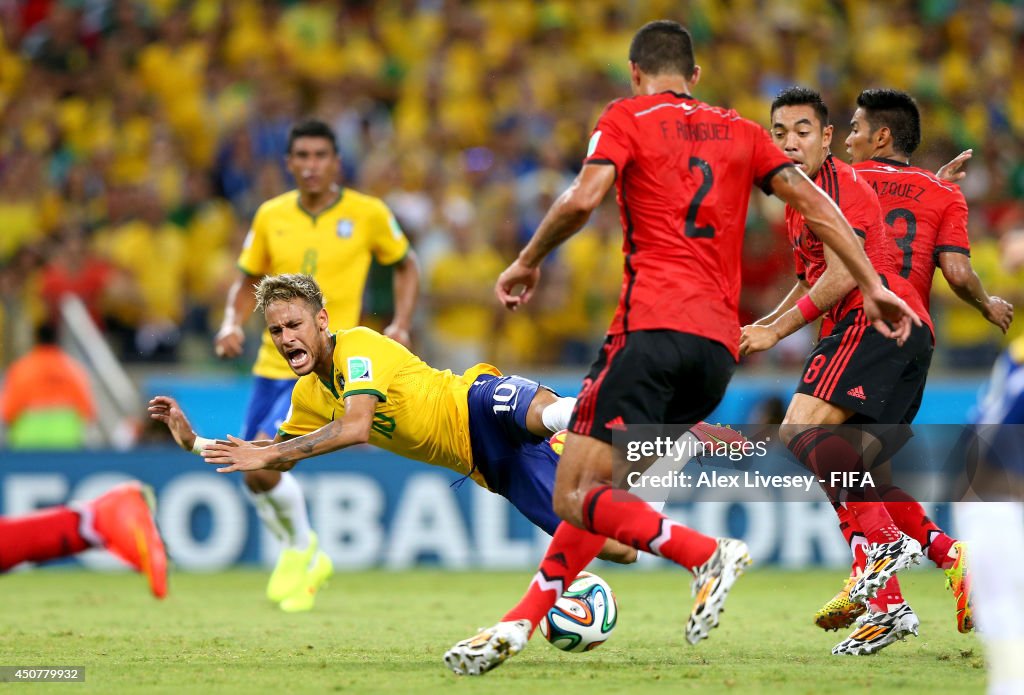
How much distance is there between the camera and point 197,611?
31.4 feet

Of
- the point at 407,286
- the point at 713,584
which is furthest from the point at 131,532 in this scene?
the point at 407,286

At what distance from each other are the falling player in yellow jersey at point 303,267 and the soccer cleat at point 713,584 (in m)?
4.35

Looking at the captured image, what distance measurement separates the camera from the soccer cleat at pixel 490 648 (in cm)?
624

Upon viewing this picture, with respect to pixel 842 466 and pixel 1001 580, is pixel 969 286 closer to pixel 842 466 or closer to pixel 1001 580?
pixel 842 466

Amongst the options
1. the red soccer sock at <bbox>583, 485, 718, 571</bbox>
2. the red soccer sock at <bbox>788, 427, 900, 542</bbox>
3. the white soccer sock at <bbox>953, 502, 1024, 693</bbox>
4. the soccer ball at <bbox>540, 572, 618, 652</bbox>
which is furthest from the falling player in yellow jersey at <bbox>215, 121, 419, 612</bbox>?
the white soccer sock at <bbox>953, 502, 1024, 693</bbox>

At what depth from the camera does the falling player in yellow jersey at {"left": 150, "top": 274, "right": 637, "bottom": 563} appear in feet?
22.8

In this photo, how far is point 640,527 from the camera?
5.93 metres

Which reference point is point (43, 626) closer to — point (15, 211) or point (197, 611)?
point (197, 611)

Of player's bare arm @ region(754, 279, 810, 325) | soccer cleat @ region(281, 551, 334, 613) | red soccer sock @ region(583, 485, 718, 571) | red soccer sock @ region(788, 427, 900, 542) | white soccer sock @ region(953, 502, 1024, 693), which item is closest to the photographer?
white soccer sock @ region(953, 502, 1024, 693)

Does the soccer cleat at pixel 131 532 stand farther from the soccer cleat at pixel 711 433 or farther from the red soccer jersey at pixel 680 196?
the soccer cleat at pixel 711 433

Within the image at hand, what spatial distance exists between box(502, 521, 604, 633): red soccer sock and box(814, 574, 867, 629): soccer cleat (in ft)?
4.23

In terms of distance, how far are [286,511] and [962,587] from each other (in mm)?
4643

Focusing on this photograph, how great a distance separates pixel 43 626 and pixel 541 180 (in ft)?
25.4

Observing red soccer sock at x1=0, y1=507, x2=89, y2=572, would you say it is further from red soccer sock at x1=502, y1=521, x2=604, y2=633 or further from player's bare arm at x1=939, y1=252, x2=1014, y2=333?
player's bare arm at x1=939, y1=252, x2=1014, y2=333
